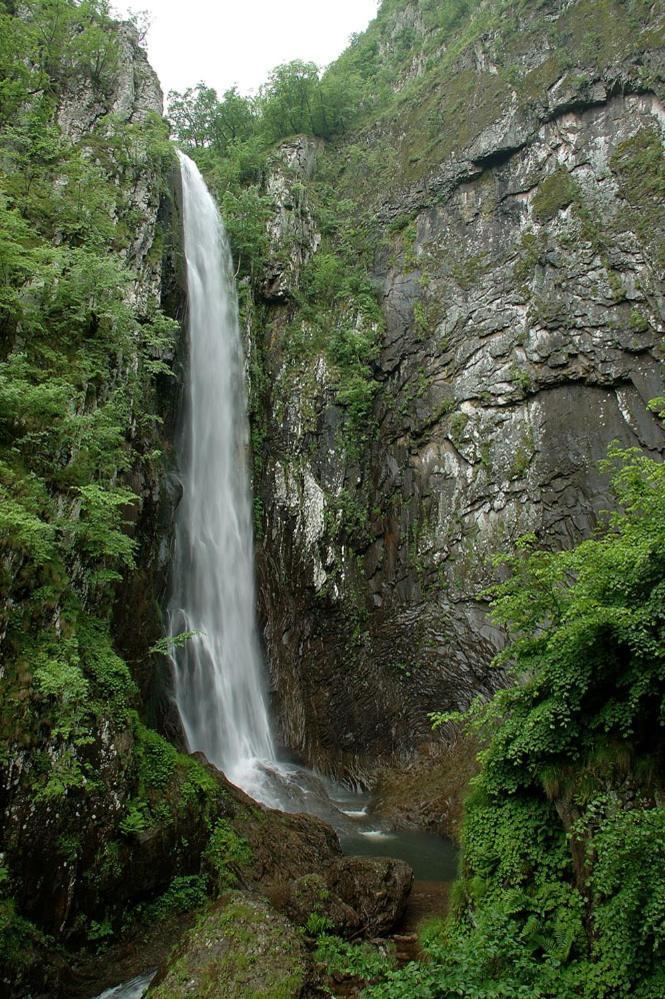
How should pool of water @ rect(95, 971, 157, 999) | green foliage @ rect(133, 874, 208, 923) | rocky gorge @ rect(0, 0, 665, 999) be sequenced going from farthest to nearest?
green foliage @ rect(133, 874, 208, 923) < rocky gorge @ rect(0, 0, 665, 999) < pool of water @ rect(95, 971, 157, 999)

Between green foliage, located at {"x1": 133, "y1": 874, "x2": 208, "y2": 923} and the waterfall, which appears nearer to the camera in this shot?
green foliage, located at {"x1": 133, "y1": 874, "x2": 208, "y2": 923}

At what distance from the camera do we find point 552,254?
14844 millimetres

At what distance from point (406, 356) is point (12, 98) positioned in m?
10.2

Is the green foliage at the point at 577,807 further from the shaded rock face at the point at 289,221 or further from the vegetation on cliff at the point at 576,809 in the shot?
the shaded rock face at the point at 289,221

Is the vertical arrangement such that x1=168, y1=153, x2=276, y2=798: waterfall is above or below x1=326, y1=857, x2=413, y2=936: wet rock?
above

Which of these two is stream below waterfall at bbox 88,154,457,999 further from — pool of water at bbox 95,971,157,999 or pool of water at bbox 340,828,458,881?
pool of water at bbox 95,971,157,999

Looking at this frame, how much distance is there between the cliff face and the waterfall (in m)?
0.86

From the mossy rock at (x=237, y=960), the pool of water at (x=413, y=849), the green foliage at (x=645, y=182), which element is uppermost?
the green foliage at (x=645, y=182)

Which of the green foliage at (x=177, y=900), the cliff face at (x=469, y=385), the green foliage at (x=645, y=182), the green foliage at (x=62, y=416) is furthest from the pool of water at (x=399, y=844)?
the green foliage at (x=645, y=182)

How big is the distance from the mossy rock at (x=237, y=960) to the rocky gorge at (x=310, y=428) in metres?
0.02

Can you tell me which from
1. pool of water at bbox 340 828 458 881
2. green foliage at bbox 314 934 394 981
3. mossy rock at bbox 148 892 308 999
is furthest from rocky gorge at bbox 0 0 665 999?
pool of water at bbox 340 828 458 881

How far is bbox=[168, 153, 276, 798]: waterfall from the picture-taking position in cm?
1176

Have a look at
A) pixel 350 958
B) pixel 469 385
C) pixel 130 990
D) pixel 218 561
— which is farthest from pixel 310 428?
pixel 130 990

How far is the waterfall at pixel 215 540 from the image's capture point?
38.6 feet
